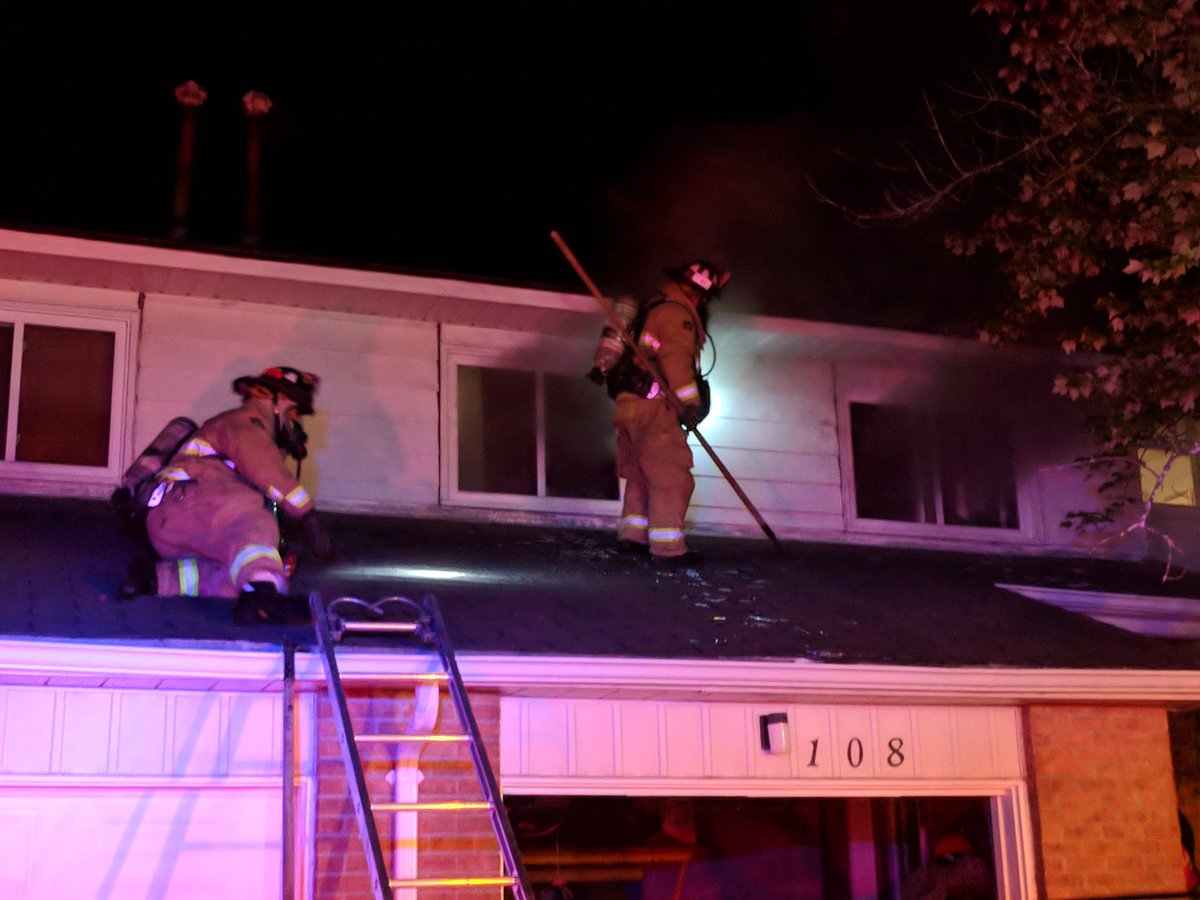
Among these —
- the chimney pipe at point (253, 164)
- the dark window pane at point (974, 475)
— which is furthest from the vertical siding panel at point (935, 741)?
the chimney pipe at point (253, 164)

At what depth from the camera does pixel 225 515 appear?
6.68m

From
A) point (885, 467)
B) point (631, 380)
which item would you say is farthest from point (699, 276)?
point (885, 467)

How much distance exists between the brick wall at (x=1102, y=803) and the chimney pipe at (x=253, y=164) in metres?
6.07

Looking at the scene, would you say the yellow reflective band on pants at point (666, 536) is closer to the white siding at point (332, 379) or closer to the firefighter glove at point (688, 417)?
the firefighter glove at point (688, 417)

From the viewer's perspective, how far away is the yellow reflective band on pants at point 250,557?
649cm

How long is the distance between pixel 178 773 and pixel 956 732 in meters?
3.89

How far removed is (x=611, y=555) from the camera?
8445mm

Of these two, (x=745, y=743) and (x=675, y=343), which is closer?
(x=745, y=743)

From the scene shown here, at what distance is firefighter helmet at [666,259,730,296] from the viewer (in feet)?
29.2

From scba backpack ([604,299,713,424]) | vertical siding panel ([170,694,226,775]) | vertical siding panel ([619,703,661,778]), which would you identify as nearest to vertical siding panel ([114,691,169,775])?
vertical siding panel ([170,694,226,775])

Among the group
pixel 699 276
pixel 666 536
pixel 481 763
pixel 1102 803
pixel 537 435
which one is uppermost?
pixel 699 276

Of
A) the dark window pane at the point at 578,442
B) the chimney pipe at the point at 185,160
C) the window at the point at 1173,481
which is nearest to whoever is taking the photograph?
the dark window pane at the point at 578,442

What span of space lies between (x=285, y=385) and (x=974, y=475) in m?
5.47

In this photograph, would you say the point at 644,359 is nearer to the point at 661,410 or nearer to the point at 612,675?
the point at 661,410
